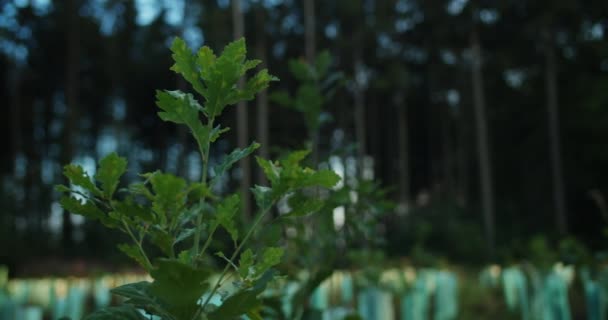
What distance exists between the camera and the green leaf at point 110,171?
2.85 ft

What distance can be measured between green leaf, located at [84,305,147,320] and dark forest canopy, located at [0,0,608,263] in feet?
48.7

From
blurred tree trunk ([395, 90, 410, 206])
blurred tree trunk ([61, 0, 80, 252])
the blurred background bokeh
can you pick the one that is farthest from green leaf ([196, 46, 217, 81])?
blurred tree trunk ([395, 90, 410, 206])

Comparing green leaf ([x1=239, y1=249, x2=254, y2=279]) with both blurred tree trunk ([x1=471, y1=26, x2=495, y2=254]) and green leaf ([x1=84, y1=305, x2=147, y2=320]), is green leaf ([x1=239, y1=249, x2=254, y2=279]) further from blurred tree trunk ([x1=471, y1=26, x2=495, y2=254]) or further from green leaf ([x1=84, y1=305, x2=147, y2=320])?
blurred tree trunk ([x1=471, y1=26, x2=495, y2=254])

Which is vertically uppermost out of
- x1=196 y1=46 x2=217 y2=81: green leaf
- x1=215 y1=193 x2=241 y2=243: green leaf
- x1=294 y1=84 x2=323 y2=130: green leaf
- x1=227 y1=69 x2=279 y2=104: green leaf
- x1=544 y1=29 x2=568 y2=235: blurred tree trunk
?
x1=544 y1=29 x2=568 y2=235: blurred tree trunk

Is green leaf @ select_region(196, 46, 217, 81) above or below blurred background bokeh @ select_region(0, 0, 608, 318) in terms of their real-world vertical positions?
below

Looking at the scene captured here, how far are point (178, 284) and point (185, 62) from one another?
0.31m

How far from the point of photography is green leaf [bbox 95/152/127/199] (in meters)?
0.87

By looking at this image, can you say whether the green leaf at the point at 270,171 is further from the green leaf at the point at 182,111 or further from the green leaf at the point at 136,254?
the green leaf at the point at 136,254

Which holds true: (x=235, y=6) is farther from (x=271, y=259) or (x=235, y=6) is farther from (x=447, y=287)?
(x=271, y=259)

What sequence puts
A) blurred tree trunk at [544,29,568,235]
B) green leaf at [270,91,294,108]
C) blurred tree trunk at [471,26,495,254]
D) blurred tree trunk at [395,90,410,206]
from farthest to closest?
blurred tree trunk at [395,90,410,206], blurred tree trunk at [471,26,495,254], blurred tree trunk at [544,29,568,235], green leaf at [270,91,294,108]

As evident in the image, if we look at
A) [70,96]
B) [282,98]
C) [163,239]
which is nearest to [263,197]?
[163,239]

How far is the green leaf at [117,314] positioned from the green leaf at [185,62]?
1.03ft

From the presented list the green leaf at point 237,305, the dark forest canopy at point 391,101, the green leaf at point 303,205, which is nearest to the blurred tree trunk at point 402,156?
the dark forest canopy at point 391,101

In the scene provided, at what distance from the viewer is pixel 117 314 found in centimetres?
84
